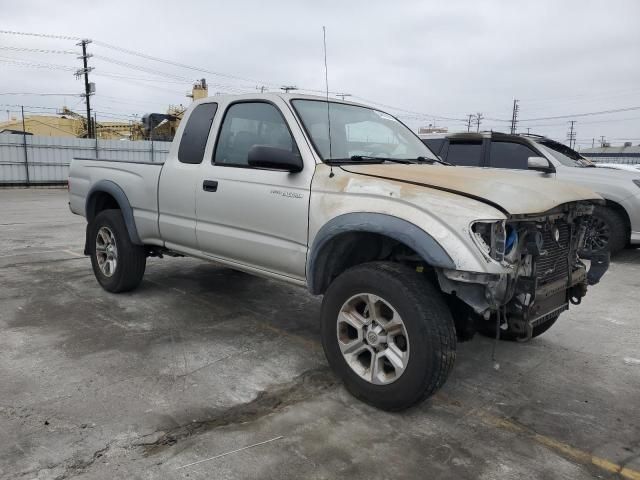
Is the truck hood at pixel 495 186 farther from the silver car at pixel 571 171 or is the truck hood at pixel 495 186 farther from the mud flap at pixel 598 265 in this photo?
the silver car at pixel 571 171

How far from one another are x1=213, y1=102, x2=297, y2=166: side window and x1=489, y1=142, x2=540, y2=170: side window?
4975 millimetres

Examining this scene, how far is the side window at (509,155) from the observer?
774cm

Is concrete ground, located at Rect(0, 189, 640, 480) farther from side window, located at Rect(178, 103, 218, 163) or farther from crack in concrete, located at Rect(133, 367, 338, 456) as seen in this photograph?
side window, located at Rect(178, 103, 218, 163)

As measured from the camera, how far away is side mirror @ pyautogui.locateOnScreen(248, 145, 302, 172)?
322cm

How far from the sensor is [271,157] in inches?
127

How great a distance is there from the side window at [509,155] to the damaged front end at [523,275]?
4621mm

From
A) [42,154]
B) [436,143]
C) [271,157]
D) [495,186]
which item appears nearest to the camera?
[495,186]

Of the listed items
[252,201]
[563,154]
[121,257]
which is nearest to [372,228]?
[252,201]

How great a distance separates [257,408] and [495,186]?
1.91 metres

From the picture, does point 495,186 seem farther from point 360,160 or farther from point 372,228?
point 360,160

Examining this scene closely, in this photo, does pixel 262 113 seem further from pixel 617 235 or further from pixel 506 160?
pixel 617 235

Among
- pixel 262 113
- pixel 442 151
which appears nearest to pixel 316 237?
pixel 262 113

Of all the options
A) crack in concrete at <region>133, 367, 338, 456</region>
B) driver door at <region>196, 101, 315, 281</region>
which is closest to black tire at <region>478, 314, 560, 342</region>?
crack in concrete at <region>133, 367, 338, 456</region>

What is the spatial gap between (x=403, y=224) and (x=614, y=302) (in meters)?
3.96
